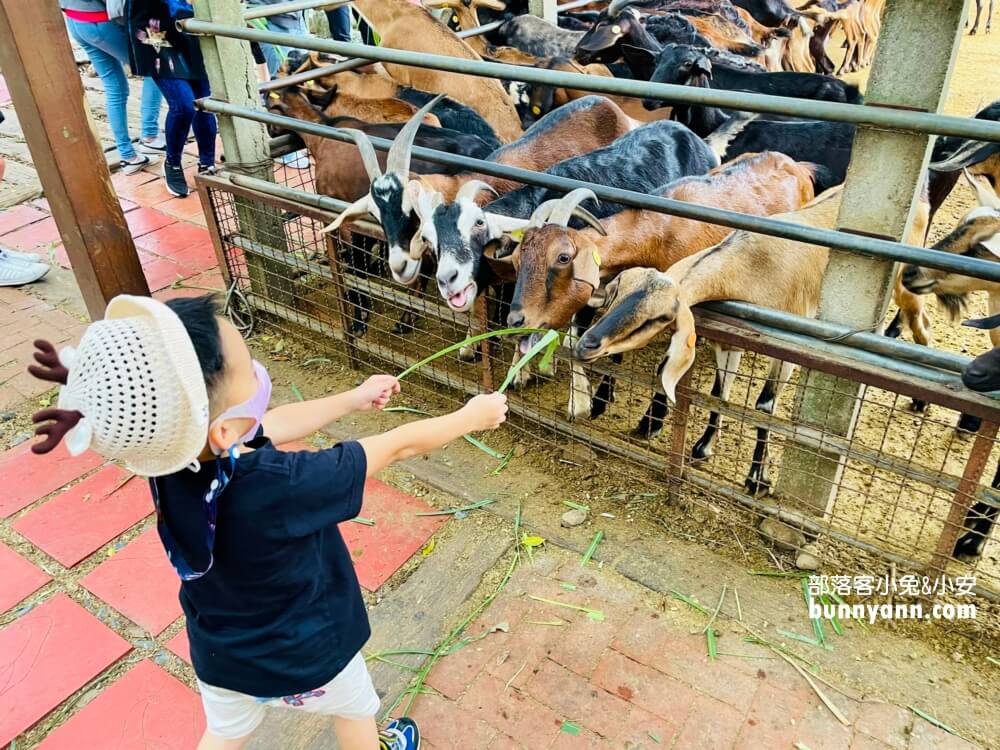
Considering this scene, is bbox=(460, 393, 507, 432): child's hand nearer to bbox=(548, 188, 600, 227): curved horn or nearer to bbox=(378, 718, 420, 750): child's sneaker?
bbox=(378, 718, 420, 750): child's sneaker

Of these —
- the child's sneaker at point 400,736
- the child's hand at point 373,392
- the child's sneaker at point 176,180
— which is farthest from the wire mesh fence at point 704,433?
the child's sneaker at point 176,180

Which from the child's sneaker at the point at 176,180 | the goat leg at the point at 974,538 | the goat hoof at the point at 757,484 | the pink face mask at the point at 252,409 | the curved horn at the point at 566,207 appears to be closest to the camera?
the pink face mask at the point at 252,409

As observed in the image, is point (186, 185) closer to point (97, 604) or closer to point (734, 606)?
point (97, 604)

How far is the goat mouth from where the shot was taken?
11.7 feet

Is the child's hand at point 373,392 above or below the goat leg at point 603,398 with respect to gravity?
above

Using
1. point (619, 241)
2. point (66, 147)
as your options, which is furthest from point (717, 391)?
point (66, 147)

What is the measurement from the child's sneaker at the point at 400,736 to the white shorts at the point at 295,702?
308mm

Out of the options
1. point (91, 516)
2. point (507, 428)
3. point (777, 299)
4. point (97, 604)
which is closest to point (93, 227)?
point (91, 516)

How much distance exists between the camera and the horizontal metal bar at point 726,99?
2.25 metres

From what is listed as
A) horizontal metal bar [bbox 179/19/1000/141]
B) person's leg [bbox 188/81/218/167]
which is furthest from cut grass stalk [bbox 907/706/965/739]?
person's leg [bbox 188/81/218/167]

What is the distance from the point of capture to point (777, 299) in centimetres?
338

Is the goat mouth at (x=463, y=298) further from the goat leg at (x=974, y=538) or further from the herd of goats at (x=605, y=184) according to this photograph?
the goat leg at (x=974, y=538)

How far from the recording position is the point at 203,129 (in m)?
6.61

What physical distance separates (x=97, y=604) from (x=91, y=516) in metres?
0.54
